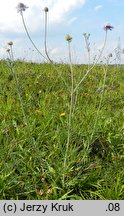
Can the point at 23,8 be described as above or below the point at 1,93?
above

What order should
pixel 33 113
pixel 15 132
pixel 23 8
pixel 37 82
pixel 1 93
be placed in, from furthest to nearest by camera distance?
pixel 37 82 → pixel 1 93 → pixel 33 113 → pixel 15 132 → pixel 23 8

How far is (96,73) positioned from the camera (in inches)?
281

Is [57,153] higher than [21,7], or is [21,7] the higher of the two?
[21,7]

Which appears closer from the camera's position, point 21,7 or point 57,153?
point 21,7

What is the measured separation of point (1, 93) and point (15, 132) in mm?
1484

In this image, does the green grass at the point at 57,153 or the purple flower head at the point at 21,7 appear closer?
the purple flower head at the point at 21,7

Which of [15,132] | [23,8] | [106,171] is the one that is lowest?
[106,171]

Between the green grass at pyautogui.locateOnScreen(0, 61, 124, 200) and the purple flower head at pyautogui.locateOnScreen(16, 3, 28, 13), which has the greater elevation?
the purple flower head at pyautogui.locateOnScreen(16, 3, 28, 13)

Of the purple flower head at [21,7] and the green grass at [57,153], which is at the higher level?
the purple flower head at [21,7]

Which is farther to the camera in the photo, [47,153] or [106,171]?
[47,153]

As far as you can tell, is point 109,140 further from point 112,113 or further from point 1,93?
point 1,93

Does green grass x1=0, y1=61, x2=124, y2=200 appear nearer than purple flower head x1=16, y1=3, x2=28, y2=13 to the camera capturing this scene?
No

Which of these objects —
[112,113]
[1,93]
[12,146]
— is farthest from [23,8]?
[1,93]

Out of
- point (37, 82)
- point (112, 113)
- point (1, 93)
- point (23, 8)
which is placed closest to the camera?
point (23, 8)
